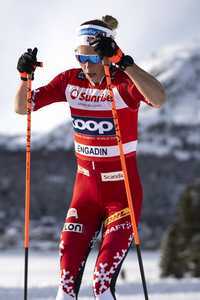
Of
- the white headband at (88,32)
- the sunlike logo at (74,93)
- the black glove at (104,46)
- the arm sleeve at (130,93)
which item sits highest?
the white headband at (88,32)

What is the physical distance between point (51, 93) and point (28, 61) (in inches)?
12.5

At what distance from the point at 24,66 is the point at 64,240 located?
53.4 inches

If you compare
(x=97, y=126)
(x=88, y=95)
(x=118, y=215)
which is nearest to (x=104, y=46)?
(x=88, y=95)

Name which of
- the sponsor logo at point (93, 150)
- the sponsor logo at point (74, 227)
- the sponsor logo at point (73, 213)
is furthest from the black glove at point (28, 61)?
the sponsor logo at point (74, 227)

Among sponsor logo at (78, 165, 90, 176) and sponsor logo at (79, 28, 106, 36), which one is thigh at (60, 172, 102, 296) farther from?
sponsor logo at (79, 28, 106, 36)

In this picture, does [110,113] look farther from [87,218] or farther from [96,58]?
[87,218]

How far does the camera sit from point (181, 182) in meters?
190

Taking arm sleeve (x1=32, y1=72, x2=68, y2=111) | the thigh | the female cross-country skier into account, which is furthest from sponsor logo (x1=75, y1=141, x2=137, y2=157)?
arm sleeve (x1=32, y1=72, x2=68, y2=111)

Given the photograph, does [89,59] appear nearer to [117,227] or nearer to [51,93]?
[51,93]

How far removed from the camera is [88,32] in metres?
5.74

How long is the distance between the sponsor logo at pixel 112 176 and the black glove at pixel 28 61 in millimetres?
973

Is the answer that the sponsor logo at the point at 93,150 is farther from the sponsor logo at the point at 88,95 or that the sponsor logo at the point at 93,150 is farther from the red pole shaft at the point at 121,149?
the sponsor logo at the point at 88,95

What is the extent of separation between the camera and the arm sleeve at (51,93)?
19.5 feet

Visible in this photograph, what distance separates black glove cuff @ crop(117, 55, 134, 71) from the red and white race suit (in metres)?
0.22
